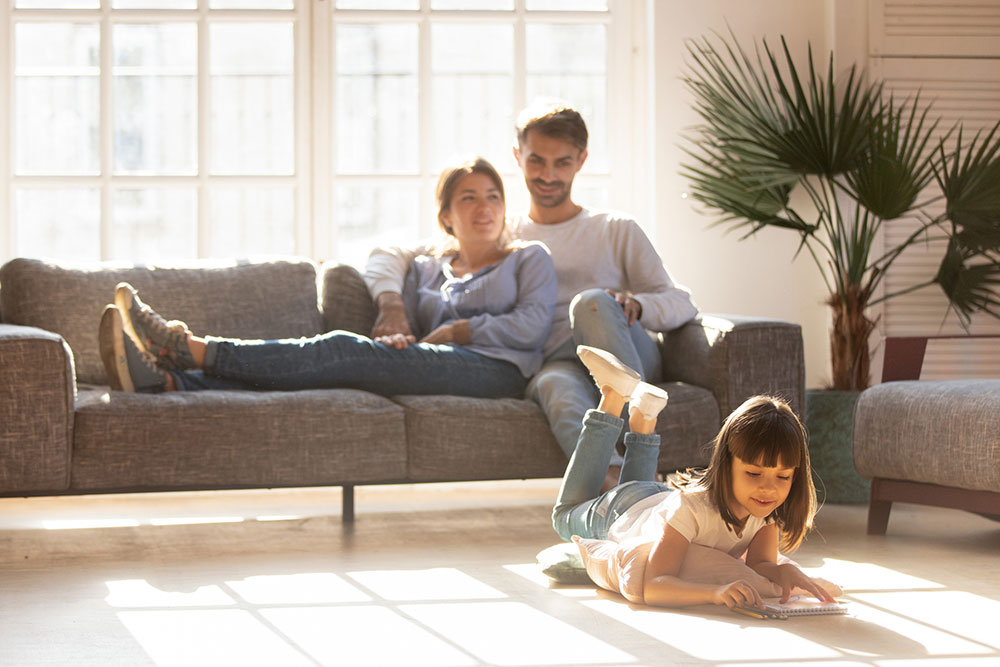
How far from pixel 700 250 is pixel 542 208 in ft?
2.52

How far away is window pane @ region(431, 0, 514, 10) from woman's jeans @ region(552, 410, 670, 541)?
6.78 ft

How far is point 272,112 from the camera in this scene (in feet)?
13.2

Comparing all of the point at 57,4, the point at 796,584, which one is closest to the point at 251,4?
the point at 57,4

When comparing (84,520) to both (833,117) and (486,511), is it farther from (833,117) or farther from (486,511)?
(833,117)

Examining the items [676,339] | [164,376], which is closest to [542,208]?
[676,339]

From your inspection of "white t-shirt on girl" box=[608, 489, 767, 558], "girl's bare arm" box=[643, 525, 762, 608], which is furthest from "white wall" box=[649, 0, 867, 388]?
"girl's bare arm" box=[643, 525, 762, 608]

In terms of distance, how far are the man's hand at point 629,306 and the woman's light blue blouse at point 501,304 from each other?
0.66ft

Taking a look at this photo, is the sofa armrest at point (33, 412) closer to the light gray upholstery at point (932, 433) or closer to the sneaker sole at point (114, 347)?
the sneaker sole at point (114, 347)

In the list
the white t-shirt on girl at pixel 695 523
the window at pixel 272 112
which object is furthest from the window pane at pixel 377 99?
the white t-shirt on girl at pixel 695 523

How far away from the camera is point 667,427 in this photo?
2920 mm

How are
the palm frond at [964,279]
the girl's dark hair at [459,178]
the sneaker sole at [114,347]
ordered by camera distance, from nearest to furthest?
the sneaker sole at [114,347] < the girl's dark hair at [459,178] < the palm frond at [964,279]

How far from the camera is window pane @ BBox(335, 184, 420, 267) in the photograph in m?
4.03

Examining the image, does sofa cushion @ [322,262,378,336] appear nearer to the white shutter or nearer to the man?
the man

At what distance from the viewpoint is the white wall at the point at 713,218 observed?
398cm
